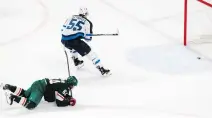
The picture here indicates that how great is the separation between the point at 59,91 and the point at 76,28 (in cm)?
76

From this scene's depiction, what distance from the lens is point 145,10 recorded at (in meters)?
6.66

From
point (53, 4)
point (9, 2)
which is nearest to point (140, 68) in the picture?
point (53, 4)

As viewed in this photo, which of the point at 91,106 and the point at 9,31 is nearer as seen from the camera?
the point at 91,106

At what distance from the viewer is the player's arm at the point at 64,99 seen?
4164mm

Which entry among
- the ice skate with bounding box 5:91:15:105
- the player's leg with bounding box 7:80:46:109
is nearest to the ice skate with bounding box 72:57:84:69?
the player's leg with bounding box 7:80:46:109

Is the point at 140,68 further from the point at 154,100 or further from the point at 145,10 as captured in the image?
the point at 145,10

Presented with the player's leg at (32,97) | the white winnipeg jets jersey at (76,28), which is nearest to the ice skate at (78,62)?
the white winnipeg jets jersey at (76,28)

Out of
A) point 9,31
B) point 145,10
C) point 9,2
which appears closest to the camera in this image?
point 9,31

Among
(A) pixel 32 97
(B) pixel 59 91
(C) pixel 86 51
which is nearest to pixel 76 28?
(C) pixel 86 51

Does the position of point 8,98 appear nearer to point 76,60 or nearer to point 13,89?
point 13,89

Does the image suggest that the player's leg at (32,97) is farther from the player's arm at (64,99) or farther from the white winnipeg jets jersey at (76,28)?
the white winnipeg jets jersey at (76,28)

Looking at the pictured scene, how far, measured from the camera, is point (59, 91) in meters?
4.17

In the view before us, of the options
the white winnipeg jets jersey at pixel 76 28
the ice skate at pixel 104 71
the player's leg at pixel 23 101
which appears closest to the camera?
the player's leg at pixel 23 101

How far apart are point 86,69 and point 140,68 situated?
0.60 metres
